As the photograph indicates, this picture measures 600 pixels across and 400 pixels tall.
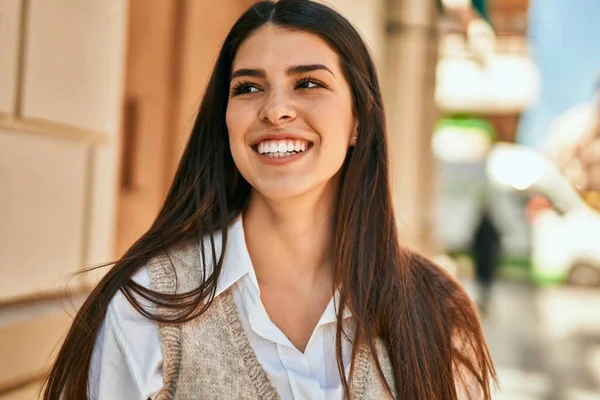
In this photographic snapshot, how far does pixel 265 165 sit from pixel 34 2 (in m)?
1.13

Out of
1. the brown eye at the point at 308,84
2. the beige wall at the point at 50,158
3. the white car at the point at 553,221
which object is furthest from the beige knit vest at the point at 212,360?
the white car at the point at 553,221

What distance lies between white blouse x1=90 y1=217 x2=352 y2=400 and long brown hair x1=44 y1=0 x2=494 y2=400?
37 millimetres

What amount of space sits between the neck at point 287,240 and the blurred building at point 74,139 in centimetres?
47

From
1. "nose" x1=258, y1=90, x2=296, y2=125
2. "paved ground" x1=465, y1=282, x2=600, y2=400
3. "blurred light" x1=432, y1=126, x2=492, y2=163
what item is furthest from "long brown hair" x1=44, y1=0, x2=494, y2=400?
"blurred light" x1=432, y1=126, x2=492, y2=163

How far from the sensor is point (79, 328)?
1.95 meters

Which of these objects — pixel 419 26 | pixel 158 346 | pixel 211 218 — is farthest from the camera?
pixel 419 26

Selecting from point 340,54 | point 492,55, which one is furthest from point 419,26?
point 340,54

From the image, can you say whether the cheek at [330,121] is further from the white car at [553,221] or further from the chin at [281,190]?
the white car at [553,221]

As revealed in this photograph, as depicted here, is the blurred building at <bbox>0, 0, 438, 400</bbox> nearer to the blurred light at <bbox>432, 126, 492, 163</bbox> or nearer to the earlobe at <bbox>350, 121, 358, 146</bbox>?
the earlobe at <bbox>350, 121, 358, 146</bbox>

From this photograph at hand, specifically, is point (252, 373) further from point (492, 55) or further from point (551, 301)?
point (551, 301)

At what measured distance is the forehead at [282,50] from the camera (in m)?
2.08

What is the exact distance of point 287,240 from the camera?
225 centimetres

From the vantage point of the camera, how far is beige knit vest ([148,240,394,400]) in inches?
77.0

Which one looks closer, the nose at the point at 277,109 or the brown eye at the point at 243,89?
the nose at the point at 277,109
